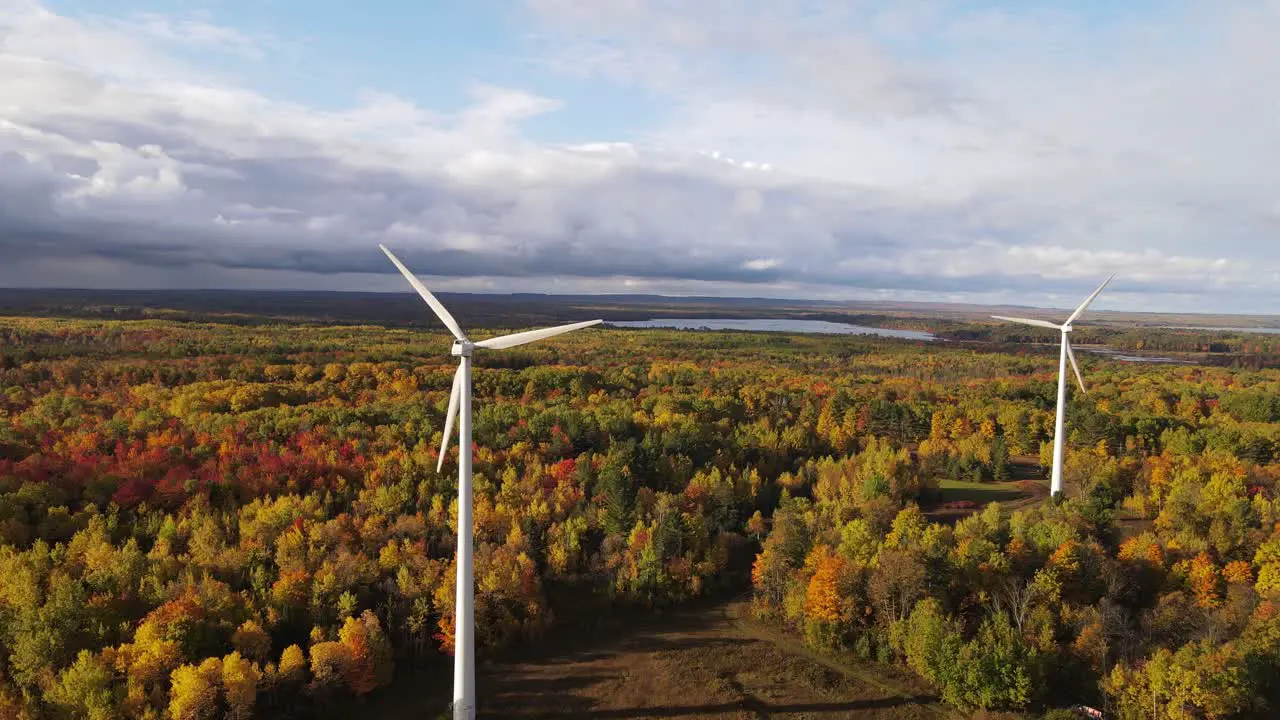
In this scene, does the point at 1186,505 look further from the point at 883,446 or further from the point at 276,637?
the point at 276,637

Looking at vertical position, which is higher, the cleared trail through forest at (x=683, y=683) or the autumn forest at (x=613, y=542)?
the autumn forest at (x=613, y=542)

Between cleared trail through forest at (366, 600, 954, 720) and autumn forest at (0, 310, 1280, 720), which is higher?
autumn forest at (0, 310, 1280, 720)

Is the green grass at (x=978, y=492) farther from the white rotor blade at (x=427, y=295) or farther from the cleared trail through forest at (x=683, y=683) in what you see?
the white rotor blade at (x=427, y=295)

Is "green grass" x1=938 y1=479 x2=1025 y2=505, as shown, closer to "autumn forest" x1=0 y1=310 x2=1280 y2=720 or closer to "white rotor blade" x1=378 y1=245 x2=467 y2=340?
"autumn forest" x1=0 y1=310 x2=1280 y2=720

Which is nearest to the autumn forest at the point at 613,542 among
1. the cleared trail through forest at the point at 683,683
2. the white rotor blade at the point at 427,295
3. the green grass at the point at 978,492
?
the green grass at the point at 978,492

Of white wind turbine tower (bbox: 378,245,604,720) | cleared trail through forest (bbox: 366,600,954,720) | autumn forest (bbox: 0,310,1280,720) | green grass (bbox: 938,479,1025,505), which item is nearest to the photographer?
white wind turbine tower (bbox: 378,245,604,720)

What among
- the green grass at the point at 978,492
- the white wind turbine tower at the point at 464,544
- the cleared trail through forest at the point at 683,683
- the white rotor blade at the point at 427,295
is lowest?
the cleared trail through forest at the point at 683,683

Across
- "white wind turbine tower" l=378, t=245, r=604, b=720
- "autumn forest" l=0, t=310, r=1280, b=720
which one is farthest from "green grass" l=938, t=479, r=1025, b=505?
"white wind turbine tower" l=378, t=245, r=604, b=720

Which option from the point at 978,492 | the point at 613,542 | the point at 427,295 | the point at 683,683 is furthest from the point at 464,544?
the point at 978,492
